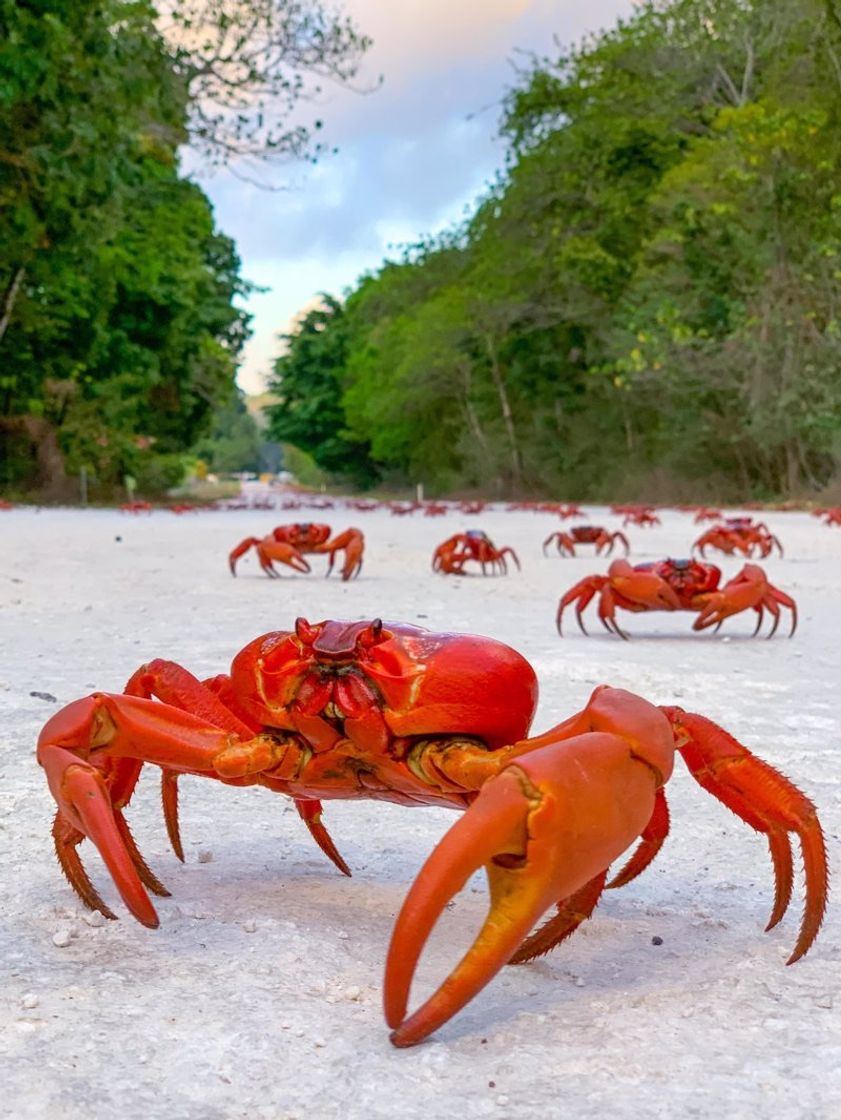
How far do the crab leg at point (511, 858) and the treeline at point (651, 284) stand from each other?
2769 centimetres

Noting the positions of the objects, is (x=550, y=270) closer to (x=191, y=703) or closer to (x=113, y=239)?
(x=113, y=239)

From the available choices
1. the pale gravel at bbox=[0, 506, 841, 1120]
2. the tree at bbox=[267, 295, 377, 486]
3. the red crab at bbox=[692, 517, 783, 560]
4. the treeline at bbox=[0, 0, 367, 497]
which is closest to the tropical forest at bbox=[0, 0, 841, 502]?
the treeline at bbox=[0, 0, 367, 497]

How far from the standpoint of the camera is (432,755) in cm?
214

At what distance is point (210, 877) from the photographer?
9.05 feet

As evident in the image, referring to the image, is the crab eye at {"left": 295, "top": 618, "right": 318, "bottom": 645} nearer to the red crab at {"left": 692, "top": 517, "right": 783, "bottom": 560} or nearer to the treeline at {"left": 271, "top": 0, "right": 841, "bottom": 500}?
the red crab at {"left": 692, "top": 517, "right": 783, "bottom": 560}

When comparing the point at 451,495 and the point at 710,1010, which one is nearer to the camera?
the point at 710,1010

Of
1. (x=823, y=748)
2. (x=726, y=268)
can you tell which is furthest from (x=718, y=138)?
(x=823, y=748)

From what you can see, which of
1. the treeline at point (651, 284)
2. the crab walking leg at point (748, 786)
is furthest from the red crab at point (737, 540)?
the treeline at point (651, 284)

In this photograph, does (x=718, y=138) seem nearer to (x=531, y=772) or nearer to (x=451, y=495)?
(x=451, y=495)

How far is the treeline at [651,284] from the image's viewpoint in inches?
1204

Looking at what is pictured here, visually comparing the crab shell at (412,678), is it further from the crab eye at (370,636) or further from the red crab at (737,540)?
the red crab at (737,540)

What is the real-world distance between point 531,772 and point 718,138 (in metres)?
37.6

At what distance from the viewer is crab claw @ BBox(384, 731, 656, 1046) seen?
5.57 feet

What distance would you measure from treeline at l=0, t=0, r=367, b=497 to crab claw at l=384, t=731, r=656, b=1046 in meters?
14.2
